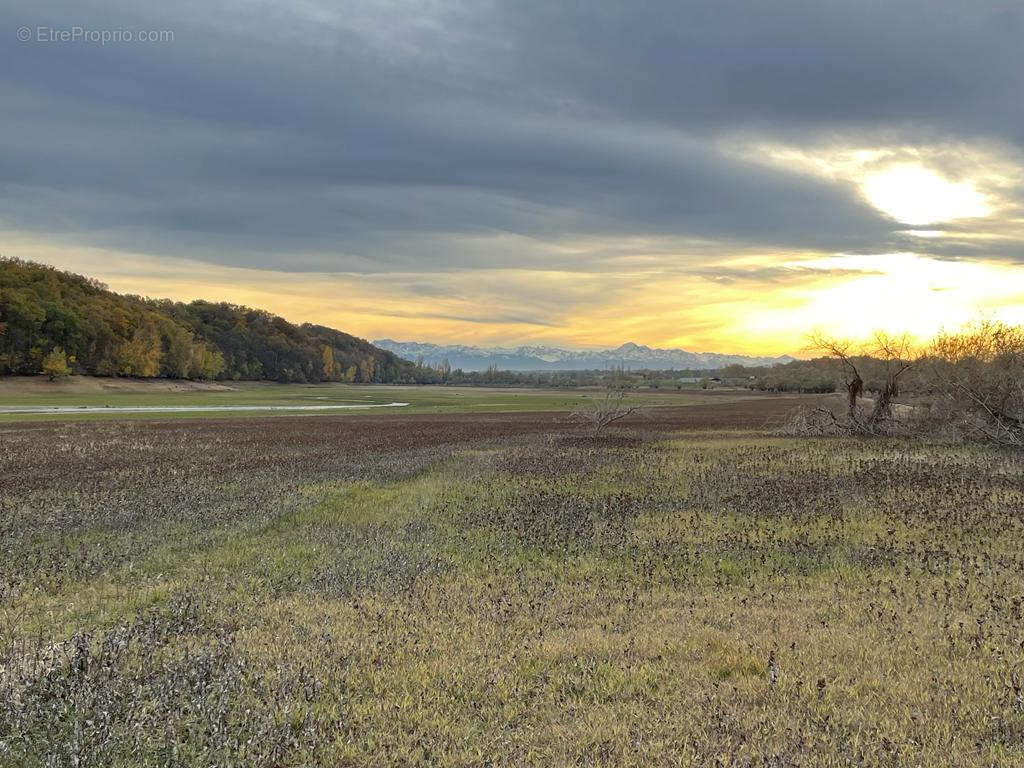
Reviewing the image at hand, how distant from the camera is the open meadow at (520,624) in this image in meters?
6.17

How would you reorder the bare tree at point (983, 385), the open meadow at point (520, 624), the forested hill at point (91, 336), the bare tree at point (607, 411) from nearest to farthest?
the open meadow at point (520, 624)
the bare tree at point (983, 385)
the bare tree at point (607, 411)
the forested hill at point (91, 336)

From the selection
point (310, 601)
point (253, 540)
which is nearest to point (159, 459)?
point (253, 540)

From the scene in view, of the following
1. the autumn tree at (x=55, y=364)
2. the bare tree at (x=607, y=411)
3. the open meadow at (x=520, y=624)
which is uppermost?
the autumn tree at (x=55, y=364)

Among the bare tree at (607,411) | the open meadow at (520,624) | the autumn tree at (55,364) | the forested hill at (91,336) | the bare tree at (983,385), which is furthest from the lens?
the forested hill at (91,336)

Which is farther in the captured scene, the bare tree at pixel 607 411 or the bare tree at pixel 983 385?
the bare tree at pixel 607 411

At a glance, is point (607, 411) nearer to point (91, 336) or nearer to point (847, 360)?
point (847, 360)

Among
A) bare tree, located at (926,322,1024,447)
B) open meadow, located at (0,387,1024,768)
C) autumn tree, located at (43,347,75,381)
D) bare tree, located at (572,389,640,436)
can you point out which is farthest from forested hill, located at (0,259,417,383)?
bare tree, located at (926,322,1024,447)

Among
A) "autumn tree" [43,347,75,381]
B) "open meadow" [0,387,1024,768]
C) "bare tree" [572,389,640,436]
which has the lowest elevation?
"open meadow" [0,387,1024,768]

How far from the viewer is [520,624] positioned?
9.37 meters

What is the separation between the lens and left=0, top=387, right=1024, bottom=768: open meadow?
20.2 feet

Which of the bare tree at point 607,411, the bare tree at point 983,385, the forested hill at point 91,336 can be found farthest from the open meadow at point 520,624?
the forested hill at point 91,336

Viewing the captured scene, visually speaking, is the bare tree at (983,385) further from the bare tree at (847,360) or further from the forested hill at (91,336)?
the forested hill at (91,336)

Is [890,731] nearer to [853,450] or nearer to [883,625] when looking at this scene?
[883,625]

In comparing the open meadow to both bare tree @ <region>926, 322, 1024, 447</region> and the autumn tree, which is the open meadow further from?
the autumn tree
